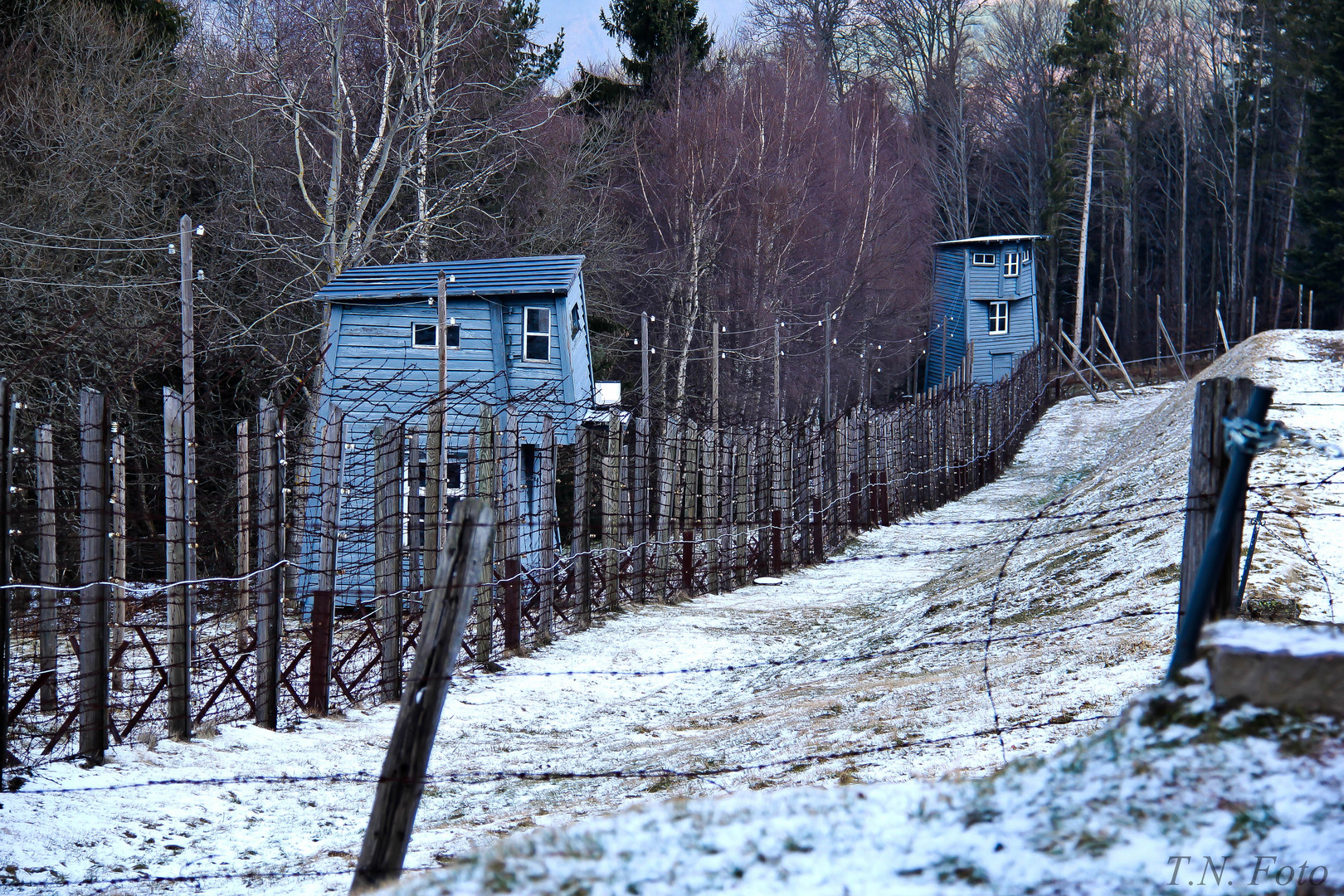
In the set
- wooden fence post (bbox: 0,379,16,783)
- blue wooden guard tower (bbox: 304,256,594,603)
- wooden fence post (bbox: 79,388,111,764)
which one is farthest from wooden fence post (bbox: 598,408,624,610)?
blue wooden guard tower (bbox: 304,256,594,603)

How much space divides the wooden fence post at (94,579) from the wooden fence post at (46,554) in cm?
49

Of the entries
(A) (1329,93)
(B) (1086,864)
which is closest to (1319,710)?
(B) (1086,864)

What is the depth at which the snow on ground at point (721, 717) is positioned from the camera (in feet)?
18.6

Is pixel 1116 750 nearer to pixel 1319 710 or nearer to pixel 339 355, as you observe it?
pixel 1319 710

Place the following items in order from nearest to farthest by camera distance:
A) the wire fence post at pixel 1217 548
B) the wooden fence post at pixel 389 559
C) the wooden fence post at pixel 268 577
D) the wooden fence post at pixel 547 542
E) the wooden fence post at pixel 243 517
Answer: the wire fence post at pixel 1217 548 → the wooden fence post at pixel 268 577 → the wooden fence post at pixel 389 559 → the wooden fence post at pixel 243 517 → the wooden fence post at pixel 547 542

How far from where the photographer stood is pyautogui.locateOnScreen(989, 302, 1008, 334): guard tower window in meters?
48.5

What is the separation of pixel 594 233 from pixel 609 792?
83.3 feet

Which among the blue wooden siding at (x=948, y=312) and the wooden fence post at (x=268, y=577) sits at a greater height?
the blue wooden siding at (x=948, y=312)

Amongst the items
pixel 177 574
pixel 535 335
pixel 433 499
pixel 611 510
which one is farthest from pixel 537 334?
pixel 177 574

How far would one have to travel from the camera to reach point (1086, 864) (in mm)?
2770

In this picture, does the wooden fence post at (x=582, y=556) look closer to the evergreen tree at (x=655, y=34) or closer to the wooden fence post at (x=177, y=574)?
the wooden fence post at (x=177, y=574)

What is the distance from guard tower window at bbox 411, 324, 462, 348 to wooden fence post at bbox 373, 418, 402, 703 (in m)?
13.0

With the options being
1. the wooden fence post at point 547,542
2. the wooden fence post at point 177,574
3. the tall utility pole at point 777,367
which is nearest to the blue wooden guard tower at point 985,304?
the tall utility pole at point 777,367

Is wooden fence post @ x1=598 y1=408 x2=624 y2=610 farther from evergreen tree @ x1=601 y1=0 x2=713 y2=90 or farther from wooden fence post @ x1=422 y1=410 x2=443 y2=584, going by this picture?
evergreen tree @ x1=601 y1=0 x2=713 y2=90
